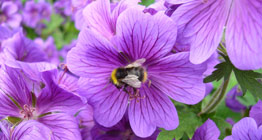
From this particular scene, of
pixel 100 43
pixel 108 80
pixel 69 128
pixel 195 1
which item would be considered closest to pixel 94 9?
pixel 100 43

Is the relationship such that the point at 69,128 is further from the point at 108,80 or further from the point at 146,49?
the point at 146,49

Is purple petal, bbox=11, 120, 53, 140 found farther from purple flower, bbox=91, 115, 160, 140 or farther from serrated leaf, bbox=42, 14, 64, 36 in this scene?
serrated leaf, bbox=42, 14, 64, 36

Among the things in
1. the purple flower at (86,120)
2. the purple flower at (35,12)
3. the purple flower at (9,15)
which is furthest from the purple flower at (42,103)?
the purple flower at (35,12)

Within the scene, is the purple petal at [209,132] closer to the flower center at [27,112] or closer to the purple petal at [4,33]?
the flower center at [27,112]

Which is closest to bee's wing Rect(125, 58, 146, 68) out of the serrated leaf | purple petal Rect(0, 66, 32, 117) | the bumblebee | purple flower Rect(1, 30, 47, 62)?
the bumblebee

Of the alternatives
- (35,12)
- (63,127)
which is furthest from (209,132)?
(35,12)

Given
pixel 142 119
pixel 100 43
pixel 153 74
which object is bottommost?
pixel 142 119
